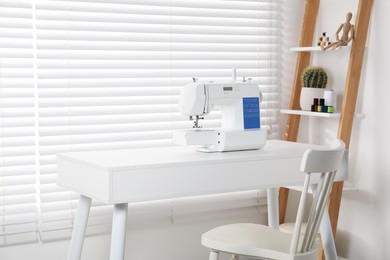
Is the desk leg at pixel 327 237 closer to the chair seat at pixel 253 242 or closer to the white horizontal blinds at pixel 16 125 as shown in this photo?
the chair seat at pixel 253 242

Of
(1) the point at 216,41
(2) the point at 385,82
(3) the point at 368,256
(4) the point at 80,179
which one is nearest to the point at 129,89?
(1) the point at 216,41

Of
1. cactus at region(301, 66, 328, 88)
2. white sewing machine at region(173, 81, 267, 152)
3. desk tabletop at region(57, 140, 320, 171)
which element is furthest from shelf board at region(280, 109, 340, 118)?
white sewing machine at region(173, 81, 267, 152)

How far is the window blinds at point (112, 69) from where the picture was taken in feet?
9.93

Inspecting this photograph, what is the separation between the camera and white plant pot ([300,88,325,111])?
135 inches

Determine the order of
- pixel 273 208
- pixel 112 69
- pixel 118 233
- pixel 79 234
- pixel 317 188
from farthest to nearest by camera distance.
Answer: pixel 273 208
pixel 112 69
pixel 79 234
pixel 118 233
pixel 317 188

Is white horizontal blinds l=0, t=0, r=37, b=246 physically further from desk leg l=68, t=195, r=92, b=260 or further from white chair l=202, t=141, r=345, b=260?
white chair l=202, t=141, r=345, b=260

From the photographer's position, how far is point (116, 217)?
2.40 meters

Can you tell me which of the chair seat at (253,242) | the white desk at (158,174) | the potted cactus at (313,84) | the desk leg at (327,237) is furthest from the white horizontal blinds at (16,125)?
the potted cactus at (313,84)

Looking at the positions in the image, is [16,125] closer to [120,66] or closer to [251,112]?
[120,66]

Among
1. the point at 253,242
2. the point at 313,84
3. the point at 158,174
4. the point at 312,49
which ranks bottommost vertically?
the point at 253,242

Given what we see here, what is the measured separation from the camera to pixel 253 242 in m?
2.44

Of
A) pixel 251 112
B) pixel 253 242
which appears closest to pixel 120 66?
pixel 251 112

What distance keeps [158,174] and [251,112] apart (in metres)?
0.59

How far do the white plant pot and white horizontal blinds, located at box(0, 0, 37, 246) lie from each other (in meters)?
1.40
